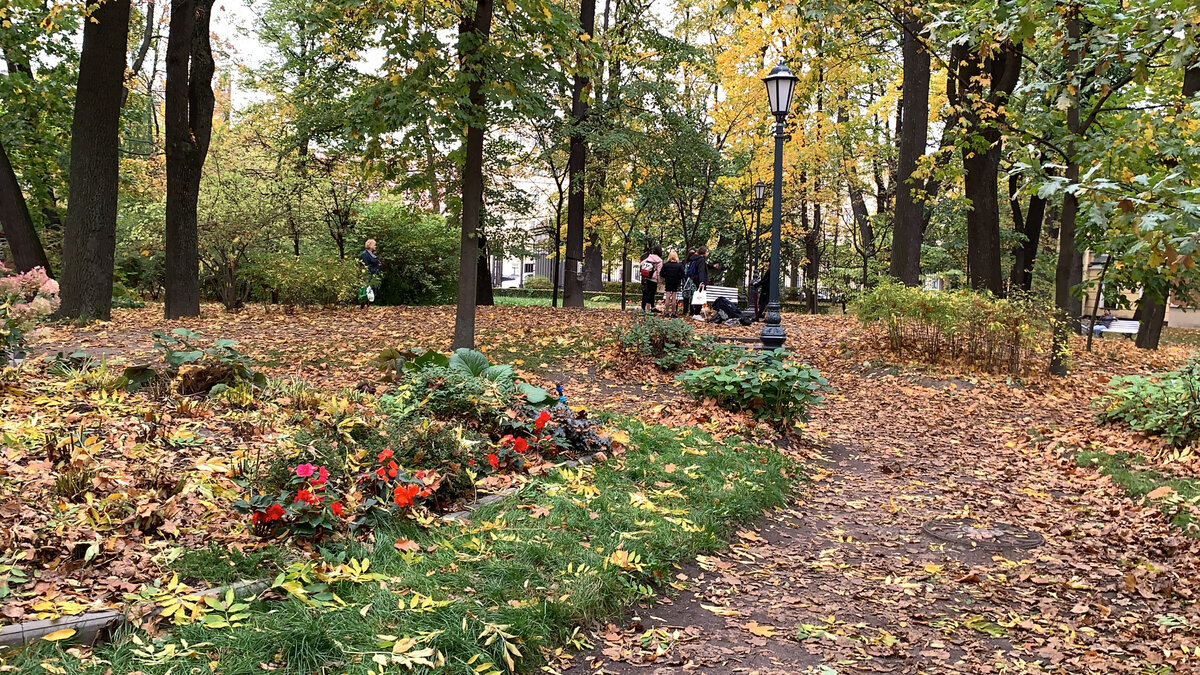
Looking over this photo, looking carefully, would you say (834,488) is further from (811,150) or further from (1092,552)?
(811,150)

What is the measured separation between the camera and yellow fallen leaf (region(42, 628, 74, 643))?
8.07 feet

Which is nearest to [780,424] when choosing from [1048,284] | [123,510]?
[123,510]

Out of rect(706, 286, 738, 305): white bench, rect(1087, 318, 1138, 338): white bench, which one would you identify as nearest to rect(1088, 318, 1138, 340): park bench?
rect(1087, 318, 1138, 338): white bench

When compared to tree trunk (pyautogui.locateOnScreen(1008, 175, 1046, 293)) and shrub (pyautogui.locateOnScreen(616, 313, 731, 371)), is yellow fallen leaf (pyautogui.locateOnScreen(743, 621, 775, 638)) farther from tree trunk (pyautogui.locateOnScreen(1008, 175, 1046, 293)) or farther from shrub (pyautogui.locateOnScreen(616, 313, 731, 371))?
tree trunk (pyautogui.locateOnScreen(1008, 175, 1046, 293))

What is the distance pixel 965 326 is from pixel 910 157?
A: 148 inches

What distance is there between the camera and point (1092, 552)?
4660 millimetres

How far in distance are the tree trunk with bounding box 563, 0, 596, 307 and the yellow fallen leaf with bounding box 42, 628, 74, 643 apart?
13164 millimetres

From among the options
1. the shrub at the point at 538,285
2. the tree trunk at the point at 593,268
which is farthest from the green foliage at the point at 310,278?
the tree trunk at the point at 593,268

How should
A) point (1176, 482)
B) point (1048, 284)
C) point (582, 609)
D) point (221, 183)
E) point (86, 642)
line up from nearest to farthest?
point (86, 642) < point (582, 609) < point (1176, 482) < point (221, 183) < point (1048, 284)

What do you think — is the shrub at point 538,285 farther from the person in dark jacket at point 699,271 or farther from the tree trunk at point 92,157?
the tree trunk at point 92,157

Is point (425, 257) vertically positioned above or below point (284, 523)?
above

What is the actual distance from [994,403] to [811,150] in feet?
37.2

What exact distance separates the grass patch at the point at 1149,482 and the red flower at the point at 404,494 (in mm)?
4872

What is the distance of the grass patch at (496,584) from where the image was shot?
2561 mm
